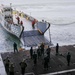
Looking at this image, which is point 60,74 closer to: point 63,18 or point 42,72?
point 42,72

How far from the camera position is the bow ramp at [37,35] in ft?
100

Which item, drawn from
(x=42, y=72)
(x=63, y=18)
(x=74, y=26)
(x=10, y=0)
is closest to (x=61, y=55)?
(x=42, y=72)

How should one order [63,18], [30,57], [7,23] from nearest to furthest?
[30,57], [7,23], [63,18]

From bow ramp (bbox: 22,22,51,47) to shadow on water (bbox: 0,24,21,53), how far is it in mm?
1785

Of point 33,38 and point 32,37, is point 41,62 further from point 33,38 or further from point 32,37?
point 32,37

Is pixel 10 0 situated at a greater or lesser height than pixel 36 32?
greater

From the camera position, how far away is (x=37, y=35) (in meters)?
33.1

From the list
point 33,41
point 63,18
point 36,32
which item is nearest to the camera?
point 33,41

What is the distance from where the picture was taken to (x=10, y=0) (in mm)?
105125

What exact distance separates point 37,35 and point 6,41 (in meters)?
5.06

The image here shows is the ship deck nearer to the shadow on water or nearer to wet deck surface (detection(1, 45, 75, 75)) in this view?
the shadow on water

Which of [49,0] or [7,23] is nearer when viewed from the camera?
[7,23]

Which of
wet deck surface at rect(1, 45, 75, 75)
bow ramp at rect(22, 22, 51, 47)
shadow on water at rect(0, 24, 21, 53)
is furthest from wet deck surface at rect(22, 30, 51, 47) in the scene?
wet deck surface at rect(1, 45, 75, 75)

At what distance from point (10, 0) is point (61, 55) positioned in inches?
3414
